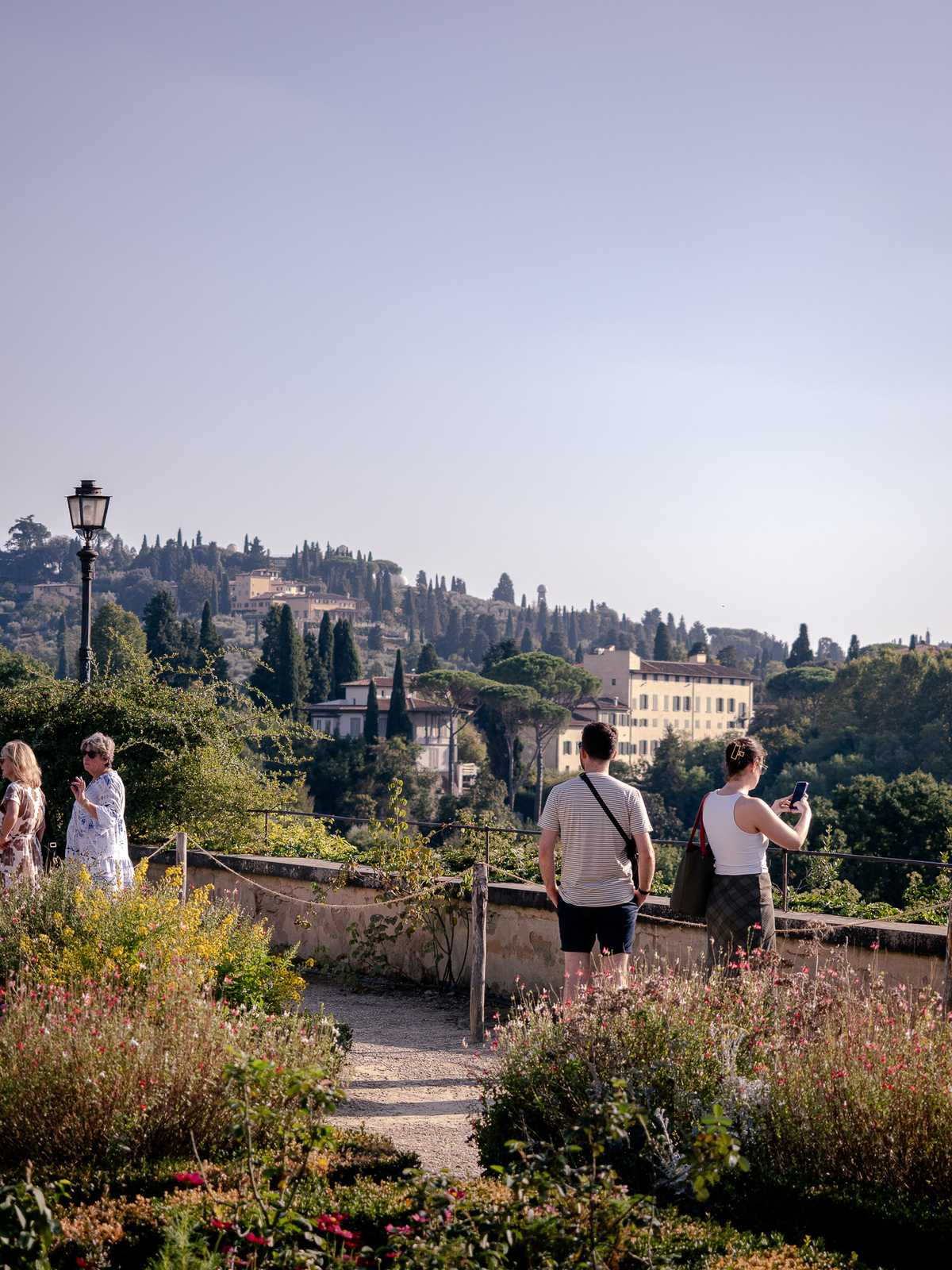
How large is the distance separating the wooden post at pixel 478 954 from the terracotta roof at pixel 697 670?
11538 centimetres

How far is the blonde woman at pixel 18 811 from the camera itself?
627 centimetres

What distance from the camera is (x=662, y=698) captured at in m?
125

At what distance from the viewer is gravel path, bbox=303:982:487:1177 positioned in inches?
178

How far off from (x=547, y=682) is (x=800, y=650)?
92.4ft

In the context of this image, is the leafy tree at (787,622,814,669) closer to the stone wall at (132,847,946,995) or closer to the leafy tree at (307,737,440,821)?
the leafy tree at (307,737,440,821)

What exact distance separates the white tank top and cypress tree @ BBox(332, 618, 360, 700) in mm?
96159

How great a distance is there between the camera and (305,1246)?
10.0 feet

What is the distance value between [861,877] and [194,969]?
2492cm

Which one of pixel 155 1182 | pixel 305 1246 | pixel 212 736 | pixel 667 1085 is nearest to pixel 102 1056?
pixel 155 1182

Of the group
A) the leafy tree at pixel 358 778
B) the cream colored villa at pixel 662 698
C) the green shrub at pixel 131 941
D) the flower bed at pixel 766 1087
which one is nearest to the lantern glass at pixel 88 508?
the green shrub at pixel 131 941

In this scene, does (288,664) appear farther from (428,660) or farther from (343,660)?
(428,660)

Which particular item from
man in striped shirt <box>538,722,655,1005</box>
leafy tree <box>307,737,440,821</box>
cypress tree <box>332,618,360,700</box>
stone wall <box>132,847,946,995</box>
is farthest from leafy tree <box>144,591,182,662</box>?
man in striped shirt <box>538,722,655,1005</box>

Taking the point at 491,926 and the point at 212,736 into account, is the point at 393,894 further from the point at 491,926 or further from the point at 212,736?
the point at 212,736

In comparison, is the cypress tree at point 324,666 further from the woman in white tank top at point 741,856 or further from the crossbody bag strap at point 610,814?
the woman in white tank top at point 741,856
